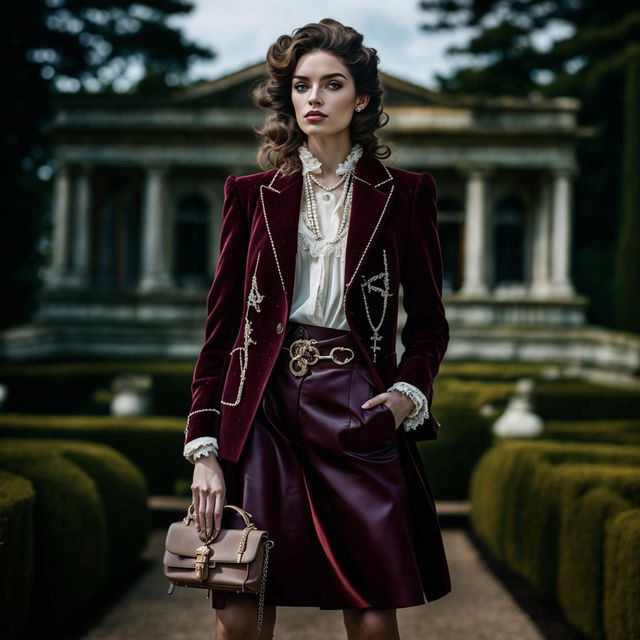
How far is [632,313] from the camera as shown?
81.4ft

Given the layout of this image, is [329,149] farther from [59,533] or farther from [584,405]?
[584,405]

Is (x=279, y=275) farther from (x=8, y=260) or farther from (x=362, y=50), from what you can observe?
(x=8, y=260)

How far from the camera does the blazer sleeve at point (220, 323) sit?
2783 millimetres

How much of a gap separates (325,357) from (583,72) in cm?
3182

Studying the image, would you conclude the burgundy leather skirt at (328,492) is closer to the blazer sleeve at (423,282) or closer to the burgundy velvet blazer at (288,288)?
the burgundy velvet blazer at (288,288)

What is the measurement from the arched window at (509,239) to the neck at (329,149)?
28.5m

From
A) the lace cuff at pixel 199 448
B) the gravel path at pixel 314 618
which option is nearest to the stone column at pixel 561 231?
the gravel path at pixel 314 618

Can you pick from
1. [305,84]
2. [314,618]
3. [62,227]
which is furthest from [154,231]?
[305,84]

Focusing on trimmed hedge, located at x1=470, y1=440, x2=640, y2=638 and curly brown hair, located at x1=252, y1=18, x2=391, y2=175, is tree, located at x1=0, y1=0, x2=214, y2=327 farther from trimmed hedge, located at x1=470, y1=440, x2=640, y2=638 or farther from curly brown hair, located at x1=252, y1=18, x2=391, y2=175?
curly brown hair, located at x1=252, y1=18, x2=391, y2=175

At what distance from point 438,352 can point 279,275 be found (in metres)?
0.51

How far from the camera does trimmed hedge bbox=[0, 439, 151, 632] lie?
5.45 m

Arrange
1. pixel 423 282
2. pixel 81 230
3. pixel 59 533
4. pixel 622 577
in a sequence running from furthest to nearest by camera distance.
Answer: pixel 81 230
pixel 59 533
pixel 622 577
pixel 423 282

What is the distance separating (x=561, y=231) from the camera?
94.4ft

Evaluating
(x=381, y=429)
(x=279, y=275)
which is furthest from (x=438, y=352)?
(x=279, y=275)
